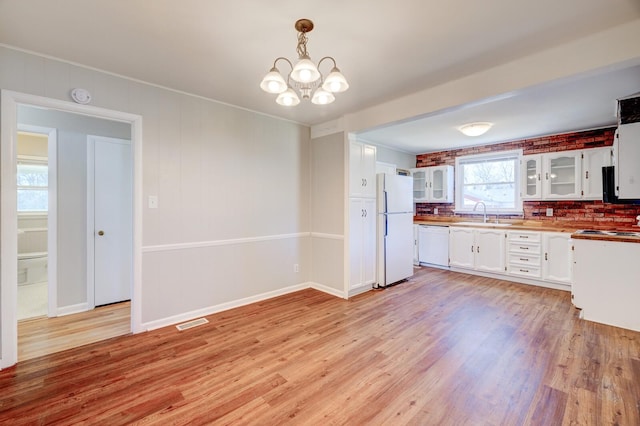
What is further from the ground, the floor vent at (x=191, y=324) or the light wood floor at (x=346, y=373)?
the floor vent at (x=191, y=324)

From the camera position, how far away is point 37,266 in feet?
15.0

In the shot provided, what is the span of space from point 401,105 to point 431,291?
107 inches

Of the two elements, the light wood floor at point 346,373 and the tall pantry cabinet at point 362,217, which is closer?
the light wood floor at point 346,373

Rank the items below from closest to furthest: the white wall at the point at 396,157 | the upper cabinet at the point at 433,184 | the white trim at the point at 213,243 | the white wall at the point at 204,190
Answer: the white wall at the point at 204,190 < the white trim at the point at 213,243 < the white wall at the point at 396,157 < the upper cabinet at the point at 433,184

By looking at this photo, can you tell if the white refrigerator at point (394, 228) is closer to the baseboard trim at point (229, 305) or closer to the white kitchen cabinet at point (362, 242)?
the white kitchen cabinet at point (362, 242)

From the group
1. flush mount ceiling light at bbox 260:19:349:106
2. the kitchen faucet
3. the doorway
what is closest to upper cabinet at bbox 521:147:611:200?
the kitchen faucet

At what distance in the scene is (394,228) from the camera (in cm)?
450

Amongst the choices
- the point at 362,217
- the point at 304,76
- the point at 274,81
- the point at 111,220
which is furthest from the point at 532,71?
the point at 111,220

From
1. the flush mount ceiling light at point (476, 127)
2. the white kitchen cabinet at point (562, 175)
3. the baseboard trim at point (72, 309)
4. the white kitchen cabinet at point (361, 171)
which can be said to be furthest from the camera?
the white kitchen cabinet at point (562, 175)

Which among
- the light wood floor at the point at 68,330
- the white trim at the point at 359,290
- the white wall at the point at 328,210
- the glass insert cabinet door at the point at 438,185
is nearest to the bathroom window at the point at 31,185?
the light wood floor at the point at 68,330

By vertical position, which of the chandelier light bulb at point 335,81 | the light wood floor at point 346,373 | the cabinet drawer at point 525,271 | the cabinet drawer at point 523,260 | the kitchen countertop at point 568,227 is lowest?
the light wood floor at point 346,373

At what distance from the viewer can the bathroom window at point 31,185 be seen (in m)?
4.68

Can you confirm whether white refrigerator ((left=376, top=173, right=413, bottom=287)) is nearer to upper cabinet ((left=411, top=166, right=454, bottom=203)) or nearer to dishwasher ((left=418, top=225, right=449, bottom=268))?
dishwasher ((left=418, top=225, right=449, bottom=268))

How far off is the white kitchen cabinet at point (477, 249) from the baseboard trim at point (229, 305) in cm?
273
